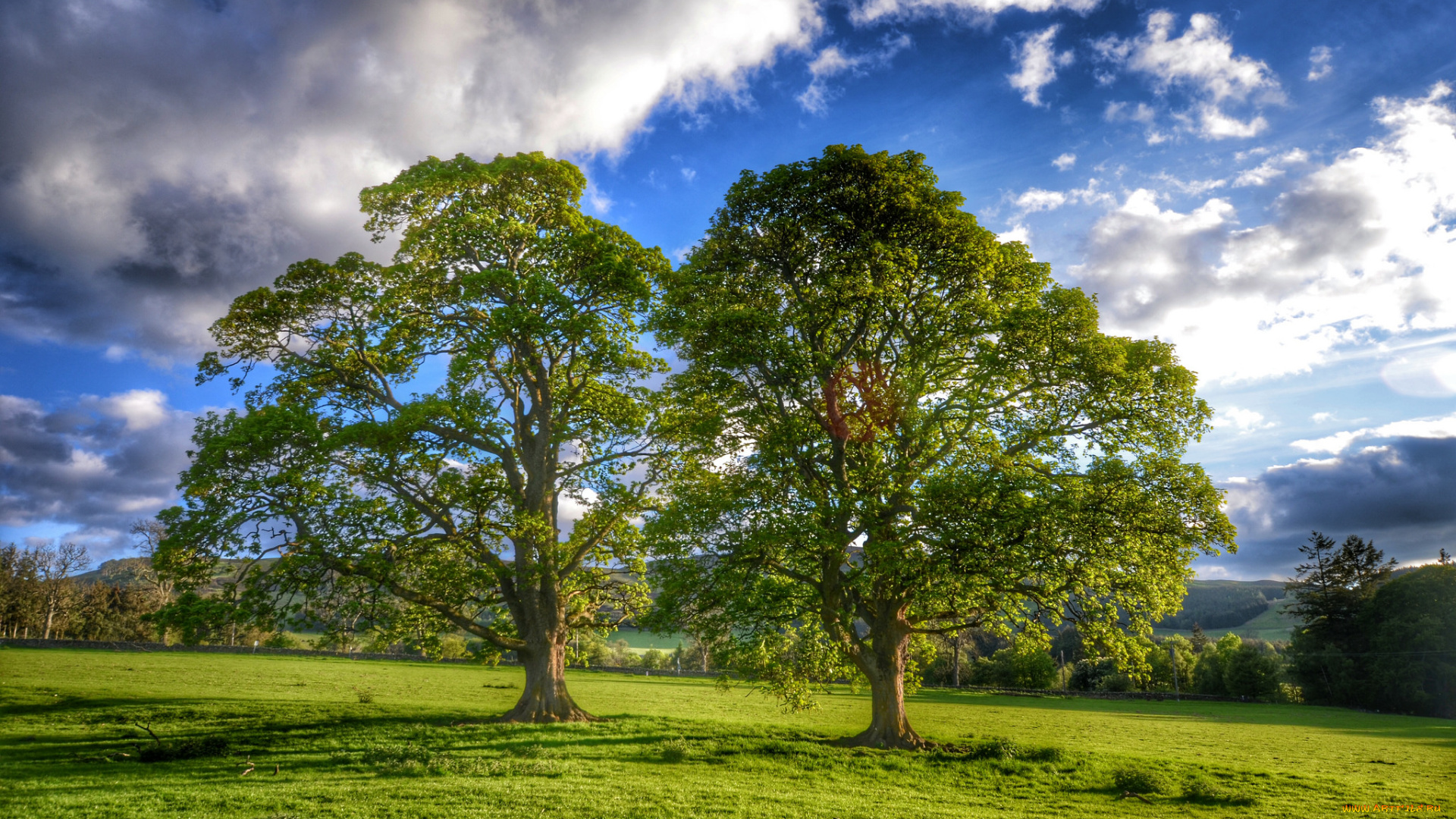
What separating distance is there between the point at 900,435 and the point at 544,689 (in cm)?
1684

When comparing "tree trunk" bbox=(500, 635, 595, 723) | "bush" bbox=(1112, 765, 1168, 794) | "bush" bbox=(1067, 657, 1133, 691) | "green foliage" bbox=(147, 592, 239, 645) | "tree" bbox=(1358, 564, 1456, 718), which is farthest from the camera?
"bush" bbox=(1067, 657, 1133, 691)

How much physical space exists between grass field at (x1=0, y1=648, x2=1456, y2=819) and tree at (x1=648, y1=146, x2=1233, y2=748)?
13.5ft

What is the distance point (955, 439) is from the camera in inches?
918

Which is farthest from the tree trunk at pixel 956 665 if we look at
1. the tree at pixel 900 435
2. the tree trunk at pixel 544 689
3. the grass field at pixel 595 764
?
the tree trunk at pixel 544 689

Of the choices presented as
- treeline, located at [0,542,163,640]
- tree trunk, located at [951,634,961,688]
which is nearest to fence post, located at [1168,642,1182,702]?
tree trunk, located at [951,634,961,688]

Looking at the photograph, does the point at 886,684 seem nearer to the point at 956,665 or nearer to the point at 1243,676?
the point at 956,665

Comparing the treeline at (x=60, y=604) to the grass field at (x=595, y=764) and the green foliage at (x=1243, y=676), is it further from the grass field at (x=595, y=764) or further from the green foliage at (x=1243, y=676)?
the green foliage at (x=1243, y=676)

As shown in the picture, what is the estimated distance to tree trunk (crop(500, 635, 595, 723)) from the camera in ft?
84.2

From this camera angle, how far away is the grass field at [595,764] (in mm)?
13945

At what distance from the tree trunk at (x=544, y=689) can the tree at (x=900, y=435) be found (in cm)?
636

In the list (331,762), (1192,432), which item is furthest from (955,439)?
(331,762)

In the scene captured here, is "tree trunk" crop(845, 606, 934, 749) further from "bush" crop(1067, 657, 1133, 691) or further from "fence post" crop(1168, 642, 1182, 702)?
"bush" crop(1067, 657, 1133, 691)

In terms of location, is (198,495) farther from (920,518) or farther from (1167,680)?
(1167,680)

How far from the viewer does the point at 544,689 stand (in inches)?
1022
